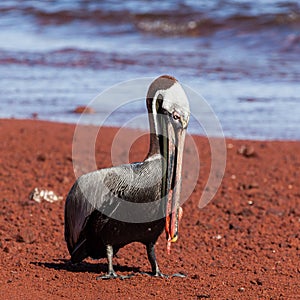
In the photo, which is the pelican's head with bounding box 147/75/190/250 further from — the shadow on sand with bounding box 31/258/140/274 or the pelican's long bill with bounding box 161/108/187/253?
the shadow on sand with bounding box 31/258/140/274

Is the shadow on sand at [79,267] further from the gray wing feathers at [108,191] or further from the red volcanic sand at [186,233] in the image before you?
the gray wing feathers at [108,191]

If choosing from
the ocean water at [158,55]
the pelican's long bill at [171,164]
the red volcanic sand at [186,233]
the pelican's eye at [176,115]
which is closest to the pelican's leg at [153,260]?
the red volcanic sand at [186,233]

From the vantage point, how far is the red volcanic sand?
201 inches

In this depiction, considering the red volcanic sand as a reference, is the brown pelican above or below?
above

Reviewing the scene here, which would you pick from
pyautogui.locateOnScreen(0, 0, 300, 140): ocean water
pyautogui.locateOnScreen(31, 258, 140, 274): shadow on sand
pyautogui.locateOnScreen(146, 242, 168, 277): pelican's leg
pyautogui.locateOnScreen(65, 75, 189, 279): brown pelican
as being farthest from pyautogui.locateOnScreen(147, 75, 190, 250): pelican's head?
pyautogui.locateOnScreen(0, 0, 300, 140): ocean water

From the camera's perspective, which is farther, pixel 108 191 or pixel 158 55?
pixel 158 55

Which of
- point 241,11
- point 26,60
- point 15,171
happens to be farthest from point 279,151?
point 241,11

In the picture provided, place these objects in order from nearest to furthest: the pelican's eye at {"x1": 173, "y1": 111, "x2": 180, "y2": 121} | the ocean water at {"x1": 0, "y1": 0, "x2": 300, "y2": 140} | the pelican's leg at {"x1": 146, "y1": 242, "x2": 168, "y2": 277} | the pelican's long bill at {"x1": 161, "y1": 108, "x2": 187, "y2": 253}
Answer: the pelican's eye at {"x1": 173, "y1": 111, "x2": 180, "y2": 121} → the pelican's long bill at {"x1": 161, "y1": 108, "x2": 187, "y2": 253} → the pelican's leg at {"x1": 146, "y1": 242, "x2": 168, "y2": 277} → the ocean water at {"x1": 0, "y1": 0, "x2": 300, "y2": 140}

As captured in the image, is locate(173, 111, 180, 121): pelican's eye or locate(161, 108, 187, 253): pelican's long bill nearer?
locate(173, 111, 180, 121): pelican's eye

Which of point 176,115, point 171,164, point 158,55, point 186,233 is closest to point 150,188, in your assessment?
point 171,164

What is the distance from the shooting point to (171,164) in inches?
195

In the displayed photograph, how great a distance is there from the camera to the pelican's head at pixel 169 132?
15.9 ft

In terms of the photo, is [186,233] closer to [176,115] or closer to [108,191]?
[108,191]

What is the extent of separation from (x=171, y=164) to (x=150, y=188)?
0.20m
